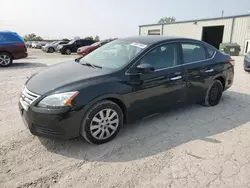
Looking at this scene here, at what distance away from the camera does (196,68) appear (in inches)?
164

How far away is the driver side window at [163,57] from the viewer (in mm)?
3557

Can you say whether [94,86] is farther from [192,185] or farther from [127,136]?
[192,185]

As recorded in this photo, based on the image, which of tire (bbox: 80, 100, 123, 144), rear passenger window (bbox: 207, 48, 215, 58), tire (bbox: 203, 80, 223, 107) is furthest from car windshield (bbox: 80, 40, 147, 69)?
tire (bbox: 203, 80, 223, 107)

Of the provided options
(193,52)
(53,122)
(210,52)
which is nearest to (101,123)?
(53,122)

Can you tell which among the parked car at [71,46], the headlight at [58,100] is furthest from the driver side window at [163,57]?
the parked car at [71,46]

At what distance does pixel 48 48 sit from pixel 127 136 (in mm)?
24403

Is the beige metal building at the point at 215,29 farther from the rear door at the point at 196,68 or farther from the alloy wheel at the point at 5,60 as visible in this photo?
the alloy wheel at the point at 5,60

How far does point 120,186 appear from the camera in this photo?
2326 millimetres

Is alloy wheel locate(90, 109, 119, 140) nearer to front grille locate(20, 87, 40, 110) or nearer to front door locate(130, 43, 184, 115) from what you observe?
front door locate(130, 43, 184, 115)

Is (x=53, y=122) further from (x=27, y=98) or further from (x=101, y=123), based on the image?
(x=101, y=123)

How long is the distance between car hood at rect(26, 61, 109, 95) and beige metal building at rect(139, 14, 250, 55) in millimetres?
22682

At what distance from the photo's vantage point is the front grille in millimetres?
2826

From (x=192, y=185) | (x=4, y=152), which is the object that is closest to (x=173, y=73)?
(x=192, y=185)

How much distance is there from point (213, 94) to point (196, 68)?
0.98 meters
